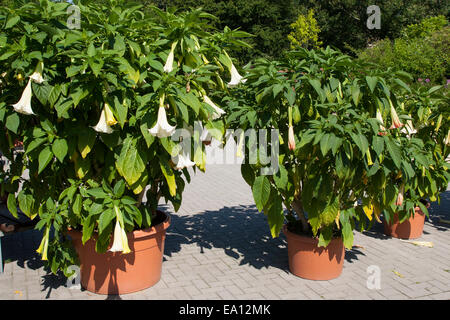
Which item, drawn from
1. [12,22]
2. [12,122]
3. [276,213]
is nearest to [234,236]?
[276,213]

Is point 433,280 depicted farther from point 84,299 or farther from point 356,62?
point 84,299

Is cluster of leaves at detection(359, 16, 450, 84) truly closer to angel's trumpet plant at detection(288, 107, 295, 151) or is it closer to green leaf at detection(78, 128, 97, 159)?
angel's trumpet plant at detection(288, 107, 295, 151)

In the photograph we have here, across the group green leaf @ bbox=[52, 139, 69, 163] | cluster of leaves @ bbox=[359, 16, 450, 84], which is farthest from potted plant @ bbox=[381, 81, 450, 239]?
cluster of leaves @ bbox=[359, 16, 450, 84]

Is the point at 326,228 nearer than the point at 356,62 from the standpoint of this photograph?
No

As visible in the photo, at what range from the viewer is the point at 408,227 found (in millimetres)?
4508

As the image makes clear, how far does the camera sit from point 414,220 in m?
4.50

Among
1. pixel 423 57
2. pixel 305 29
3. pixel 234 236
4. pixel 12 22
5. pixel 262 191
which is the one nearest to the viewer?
pixel 12 22

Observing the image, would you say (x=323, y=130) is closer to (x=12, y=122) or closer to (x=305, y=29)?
(x=12, y=122)

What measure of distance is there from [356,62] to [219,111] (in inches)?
42.0

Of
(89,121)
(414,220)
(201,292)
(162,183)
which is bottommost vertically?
(201,292)

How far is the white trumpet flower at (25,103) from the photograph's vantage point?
2.54 m

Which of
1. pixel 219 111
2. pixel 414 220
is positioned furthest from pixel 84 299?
pixel 414 220

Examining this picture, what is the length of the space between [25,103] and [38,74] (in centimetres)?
19

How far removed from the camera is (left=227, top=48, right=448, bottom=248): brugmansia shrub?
2879mm
